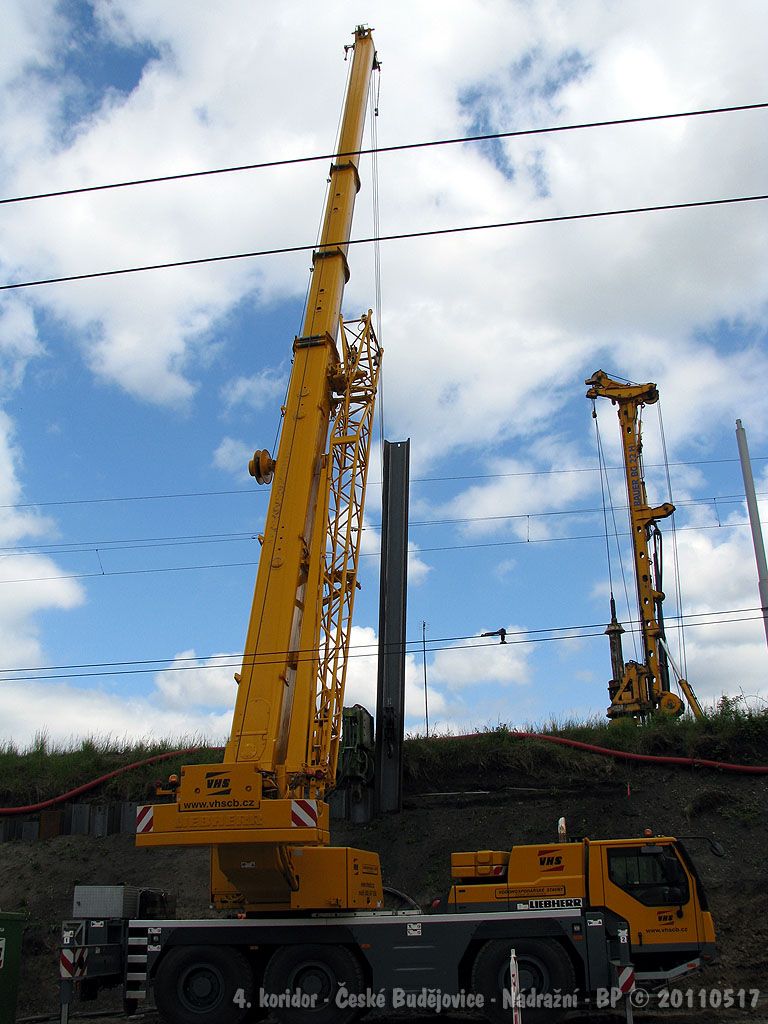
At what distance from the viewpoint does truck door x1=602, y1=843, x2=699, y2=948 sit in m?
11.9

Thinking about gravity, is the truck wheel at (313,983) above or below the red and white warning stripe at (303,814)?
below

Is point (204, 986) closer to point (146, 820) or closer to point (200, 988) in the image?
point (200, 988)

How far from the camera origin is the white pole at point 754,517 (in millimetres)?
13227

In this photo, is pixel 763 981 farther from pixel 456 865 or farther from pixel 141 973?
pixel 141 973

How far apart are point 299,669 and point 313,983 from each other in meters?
4.43

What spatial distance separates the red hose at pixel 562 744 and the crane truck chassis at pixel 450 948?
803 cm

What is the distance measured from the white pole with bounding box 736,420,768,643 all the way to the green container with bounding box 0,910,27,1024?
11960 mm

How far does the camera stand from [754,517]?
1416 centimetres

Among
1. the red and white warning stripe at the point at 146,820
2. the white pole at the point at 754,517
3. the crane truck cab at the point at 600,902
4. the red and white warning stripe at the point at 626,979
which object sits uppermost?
the white pole at the point at 754,517

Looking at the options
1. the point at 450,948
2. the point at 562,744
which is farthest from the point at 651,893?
the point at 562,744

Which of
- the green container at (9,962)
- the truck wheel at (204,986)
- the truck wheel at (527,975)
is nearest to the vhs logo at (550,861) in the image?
the truck wheel at (527,975)

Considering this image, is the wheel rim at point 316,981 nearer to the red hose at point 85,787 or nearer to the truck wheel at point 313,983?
the truck wheel at point 313,983

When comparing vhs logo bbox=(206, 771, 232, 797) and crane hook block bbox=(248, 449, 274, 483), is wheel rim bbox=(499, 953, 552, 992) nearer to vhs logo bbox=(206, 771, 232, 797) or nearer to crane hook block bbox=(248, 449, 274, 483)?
vhs logo bbox=(206, 771, 232, 797)

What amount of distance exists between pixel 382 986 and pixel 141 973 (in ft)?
11.6
